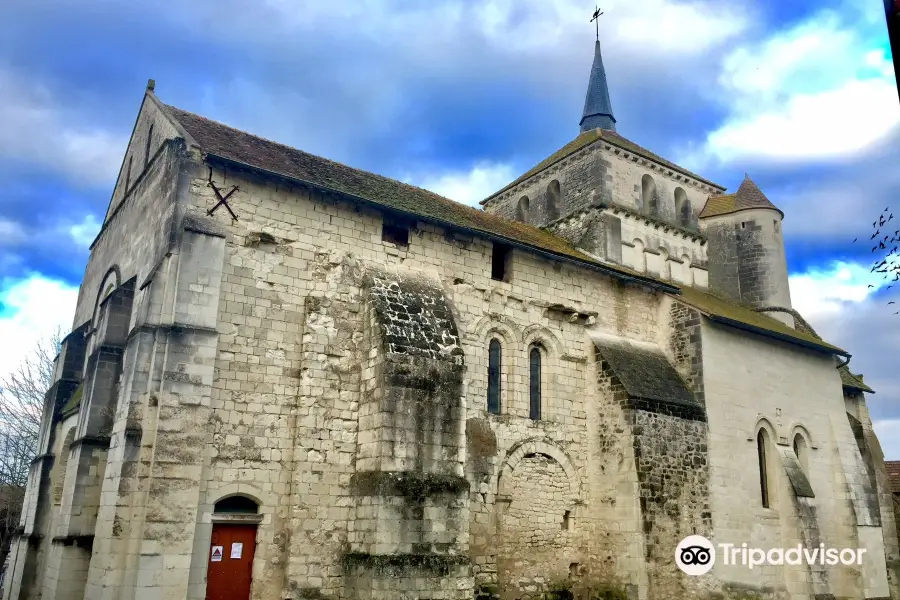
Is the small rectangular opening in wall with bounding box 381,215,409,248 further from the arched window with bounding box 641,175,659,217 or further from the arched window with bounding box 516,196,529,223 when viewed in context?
the arched window with bounding box 641,175,659,217

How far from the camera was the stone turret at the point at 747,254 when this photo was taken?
23.0 metres

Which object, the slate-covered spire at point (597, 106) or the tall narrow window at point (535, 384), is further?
the slate-covered spire at point (597, 106)

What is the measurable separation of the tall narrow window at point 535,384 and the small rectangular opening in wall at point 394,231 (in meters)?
3.83

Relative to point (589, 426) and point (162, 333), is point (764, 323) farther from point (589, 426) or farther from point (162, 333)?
point (162, 333)

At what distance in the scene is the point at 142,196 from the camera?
14.1 m

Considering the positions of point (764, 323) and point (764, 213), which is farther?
point (764, 213)

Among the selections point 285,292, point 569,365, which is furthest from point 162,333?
point 569,365

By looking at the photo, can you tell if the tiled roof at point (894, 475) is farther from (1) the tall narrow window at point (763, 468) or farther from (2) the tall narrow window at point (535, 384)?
(2) the tall narrow window at point (535, 384)

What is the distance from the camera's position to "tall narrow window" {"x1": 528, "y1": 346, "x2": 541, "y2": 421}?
1524 centimetres

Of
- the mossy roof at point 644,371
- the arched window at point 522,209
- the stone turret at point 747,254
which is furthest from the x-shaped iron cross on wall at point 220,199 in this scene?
the stone turret at point 747,254

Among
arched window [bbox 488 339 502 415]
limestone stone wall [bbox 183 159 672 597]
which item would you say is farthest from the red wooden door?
arched window [bbox 488 339 502 415]

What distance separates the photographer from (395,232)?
14.2 metres

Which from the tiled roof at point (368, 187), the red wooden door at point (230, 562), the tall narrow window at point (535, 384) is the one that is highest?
the tiled roof at point (368, 187)

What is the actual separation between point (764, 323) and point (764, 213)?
513 centimetres
